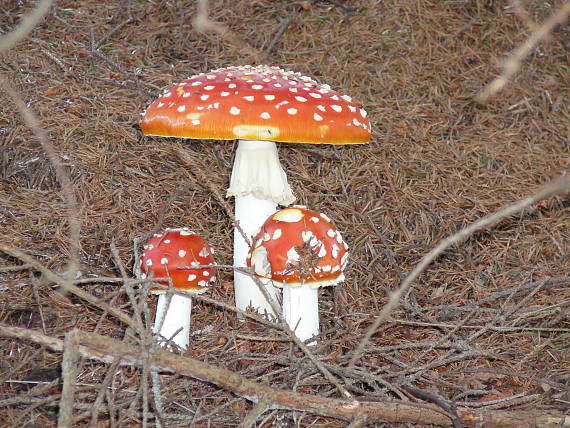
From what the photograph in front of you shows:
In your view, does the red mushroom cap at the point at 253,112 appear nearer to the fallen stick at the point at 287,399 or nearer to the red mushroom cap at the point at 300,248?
the red mushroom cap at the point at 300,248

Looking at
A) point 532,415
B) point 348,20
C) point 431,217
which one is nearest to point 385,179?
point 431,217

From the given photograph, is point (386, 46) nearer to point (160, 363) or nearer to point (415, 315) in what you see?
point (415, 315)

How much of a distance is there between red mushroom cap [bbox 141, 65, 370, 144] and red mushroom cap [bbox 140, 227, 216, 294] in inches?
21.2

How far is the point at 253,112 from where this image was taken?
2.62 metres

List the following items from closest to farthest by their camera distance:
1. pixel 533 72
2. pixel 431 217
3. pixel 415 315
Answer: pixel 415 315 → pixel 431 217 → pixel 533 72

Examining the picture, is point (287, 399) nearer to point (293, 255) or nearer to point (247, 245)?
point (293, 255)

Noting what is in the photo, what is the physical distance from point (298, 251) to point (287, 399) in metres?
0.70

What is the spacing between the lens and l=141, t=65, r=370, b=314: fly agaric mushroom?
2.62 m

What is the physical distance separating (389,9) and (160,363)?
13.0ft

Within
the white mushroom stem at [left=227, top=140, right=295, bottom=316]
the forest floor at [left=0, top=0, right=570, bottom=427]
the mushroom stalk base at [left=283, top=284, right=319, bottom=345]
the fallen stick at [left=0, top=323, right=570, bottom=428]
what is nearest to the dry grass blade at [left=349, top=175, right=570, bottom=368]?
the fallen stick at [left=0, top=323, right=570, bottom=428]

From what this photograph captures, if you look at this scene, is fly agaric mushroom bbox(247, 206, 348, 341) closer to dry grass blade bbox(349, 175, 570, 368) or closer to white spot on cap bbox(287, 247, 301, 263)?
white spot on cap bbox(287, 247, 301, 263)

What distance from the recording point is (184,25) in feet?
15.9

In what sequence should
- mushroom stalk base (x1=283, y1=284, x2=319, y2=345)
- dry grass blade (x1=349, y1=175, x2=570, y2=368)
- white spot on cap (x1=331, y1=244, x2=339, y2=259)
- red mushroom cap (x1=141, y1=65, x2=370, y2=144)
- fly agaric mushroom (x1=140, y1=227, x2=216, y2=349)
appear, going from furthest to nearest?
mushroom stalk base (x1=283, y1=284, x2=319, y2=345) → fly agaric mushroom (x1=140, y1=227, x2=216, y2=349) → white spot on cap (x1=331, y1=244, x2=339, y2=259) → red mushroom cap (x1=141, y1=65, x2=370, y2=144) → dry grass blade (x1=349, y1=175, x2=570, y2=368)

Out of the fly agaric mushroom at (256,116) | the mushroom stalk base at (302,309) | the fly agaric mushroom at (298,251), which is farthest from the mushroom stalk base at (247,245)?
the fly agaric mushroom at (298,251)
